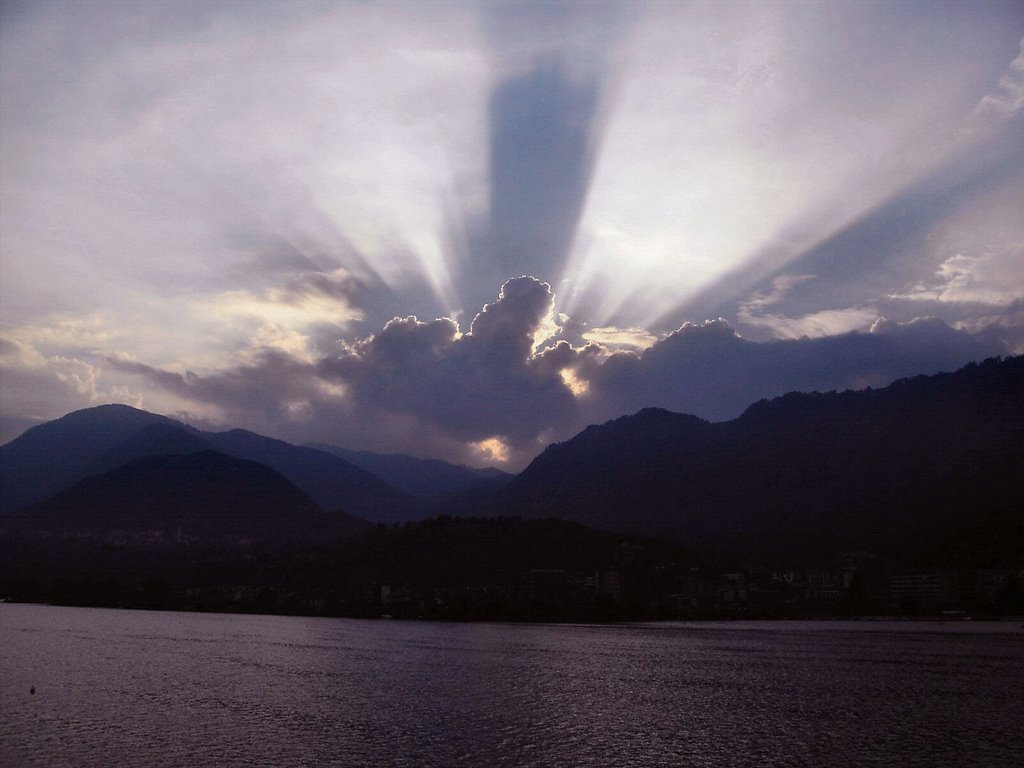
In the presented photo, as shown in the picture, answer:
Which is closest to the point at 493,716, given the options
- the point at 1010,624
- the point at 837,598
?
the point at 1010,624

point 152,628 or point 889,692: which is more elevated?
point 152,628

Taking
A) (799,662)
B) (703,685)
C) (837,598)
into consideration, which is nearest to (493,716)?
(703,685)

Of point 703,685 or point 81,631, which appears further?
point 81,631

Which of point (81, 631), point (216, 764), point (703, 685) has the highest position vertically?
point (81, 631)

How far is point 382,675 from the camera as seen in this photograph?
7831 centimetres

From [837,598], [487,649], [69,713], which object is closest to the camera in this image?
[69,713]

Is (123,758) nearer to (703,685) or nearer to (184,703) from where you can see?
(184,703)

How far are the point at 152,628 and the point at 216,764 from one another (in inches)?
4281

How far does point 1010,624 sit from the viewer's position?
501 feet

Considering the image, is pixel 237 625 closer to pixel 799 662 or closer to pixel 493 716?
pixel 799 662

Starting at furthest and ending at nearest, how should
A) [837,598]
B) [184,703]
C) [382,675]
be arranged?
[837,598] → [382,675] → [184,703]

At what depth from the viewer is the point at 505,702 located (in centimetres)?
6247

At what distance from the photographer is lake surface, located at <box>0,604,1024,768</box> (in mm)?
45125

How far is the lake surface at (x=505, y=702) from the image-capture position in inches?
1777
